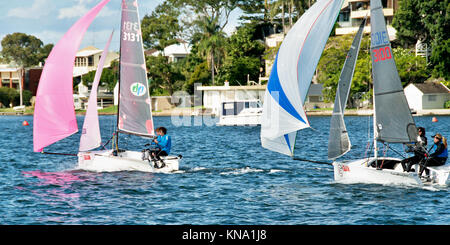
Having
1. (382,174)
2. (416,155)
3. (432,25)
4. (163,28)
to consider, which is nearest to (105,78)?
(163,28)

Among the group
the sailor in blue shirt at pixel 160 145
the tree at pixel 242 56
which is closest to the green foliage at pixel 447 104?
the tree at pixel 242 56

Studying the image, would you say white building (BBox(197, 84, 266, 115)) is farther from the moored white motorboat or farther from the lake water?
the lake water

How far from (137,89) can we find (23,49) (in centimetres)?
12991

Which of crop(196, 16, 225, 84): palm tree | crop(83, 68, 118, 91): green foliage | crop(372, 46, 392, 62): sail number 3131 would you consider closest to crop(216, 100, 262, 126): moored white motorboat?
crop(196, 16, 225, 84): palm tree

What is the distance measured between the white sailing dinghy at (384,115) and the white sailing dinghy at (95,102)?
659 centimetres

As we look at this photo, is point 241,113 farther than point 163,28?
No

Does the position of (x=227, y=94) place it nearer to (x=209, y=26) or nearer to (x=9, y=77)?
(x=209, y=26)

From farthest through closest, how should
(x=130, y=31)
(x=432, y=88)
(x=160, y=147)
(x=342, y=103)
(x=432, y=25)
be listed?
1. (x=432, y=25)
2. (x=432, y=88)
3. (x=130, y=31)
4. (x=160, y=147)
5. (x=342, y=103)

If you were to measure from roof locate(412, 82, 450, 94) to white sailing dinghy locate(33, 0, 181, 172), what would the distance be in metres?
53.6

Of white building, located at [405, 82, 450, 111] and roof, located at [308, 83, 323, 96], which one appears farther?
roof, located at [308, 83, 323, 96]

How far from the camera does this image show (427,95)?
69.0 metres

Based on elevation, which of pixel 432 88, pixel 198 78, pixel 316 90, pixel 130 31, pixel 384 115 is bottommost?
pixel 384 115

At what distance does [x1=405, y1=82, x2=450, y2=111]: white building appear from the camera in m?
68.6
